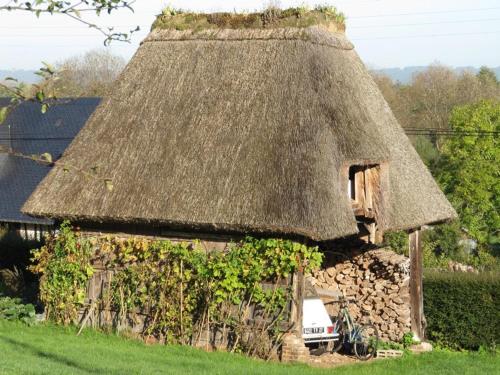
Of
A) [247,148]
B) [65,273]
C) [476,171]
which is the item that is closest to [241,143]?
[247,148]

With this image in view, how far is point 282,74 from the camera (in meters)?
15.6

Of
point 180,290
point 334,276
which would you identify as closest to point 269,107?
point 180,290

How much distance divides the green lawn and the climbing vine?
46cm

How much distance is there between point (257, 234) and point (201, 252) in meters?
1.08

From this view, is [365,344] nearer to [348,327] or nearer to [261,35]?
[348,327]

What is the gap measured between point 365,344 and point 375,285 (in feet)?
6.37

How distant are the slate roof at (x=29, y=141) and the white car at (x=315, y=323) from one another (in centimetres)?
1348

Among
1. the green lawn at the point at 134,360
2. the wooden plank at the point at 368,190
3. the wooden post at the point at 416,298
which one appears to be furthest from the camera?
the wooden post at the point at 416,298

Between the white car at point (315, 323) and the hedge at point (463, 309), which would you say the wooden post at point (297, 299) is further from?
A: the hedge at point (463, 309)

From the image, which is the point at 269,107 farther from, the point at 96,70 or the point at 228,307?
the point at 96,70

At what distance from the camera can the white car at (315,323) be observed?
14.7 m

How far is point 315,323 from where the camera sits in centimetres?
1477

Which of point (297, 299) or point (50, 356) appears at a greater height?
point (297, 299)

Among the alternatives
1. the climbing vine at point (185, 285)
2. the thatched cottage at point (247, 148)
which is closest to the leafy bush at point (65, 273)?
the climbing vine at point (185, 285)
